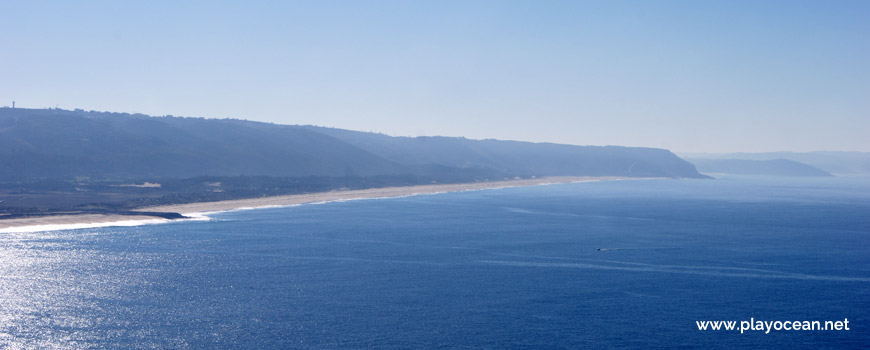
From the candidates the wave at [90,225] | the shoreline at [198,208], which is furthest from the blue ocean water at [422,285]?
the shoreline at [198,208]

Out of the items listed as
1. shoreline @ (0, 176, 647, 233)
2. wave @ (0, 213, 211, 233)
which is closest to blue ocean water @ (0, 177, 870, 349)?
wave @ (0, 213, 211, 233)

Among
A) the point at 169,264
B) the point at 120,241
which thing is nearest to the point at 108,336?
the point at 169,264

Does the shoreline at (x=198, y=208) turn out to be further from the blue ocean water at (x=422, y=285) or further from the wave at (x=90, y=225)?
the blue ocean water at (x=422, y=285)

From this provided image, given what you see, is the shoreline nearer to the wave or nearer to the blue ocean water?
the wave

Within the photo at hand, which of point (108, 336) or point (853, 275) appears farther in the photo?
point (853, 275)

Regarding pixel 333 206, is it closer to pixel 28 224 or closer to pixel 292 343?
pixel 28 224

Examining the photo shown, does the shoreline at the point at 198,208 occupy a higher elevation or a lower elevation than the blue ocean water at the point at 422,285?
higher

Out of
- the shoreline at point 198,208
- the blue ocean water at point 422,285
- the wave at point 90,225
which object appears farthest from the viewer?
the shoreline at point 198,208

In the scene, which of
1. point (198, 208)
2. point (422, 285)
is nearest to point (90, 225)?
point (198, 208)
